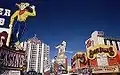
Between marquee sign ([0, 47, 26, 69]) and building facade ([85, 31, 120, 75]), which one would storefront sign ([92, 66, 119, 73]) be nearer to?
building facade ([85, 31, 120, 75])

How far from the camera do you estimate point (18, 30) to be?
38.4 m

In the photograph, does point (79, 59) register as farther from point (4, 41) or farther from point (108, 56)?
point (4, 41)

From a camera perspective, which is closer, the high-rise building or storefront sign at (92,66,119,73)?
storefront sign at (92,66,119,73)

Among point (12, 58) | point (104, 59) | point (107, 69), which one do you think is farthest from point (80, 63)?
point (12, 58)

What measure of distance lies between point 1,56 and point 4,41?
6.07 meters

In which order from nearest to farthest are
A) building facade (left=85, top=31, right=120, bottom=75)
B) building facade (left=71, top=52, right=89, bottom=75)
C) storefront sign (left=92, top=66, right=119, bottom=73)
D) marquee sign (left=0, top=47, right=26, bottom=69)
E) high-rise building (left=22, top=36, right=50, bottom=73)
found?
1. marquee sign (left=0, top=47, right=26, bottom=69)
2. storefront sign (left=92, top=66, right=119, bottom=73)
3. building facade (left=85, top=31, right=120, bottom=75)
4. building facade (left=71, top=52, right=89, bottom=75)
5. high-rise building (left=22, top=36, right=50, bottom=73)

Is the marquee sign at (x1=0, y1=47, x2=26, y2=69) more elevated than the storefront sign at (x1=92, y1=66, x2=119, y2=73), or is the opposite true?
the marquee sign at (x1=0, y1=47, x2=26, y2=69)

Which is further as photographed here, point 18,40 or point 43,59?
point 43,59

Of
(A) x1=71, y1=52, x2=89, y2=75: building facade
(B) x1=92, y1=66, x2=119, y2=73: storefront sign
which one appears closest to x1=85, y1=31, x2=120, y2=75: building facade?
(B) x1=92, y1=66, x2=119, y2=73: storefront sign

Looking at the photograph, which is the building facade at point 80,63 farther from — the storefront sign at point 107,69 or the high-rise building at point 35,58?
the high-rise building at point 35,58

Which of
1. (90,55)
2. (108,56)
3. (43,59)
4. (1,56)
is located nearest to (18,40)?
(1,56)

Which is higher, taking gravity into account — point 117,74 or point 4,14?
point 4,14

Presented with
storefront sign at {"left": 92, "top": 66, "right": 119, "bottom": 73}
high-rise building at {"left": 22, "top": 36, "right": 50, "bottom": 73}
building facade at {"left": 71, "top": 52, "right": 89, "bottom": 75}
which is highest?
high-rise building at {"left": 22, "top": 36, "right": 50, "bottom": 73}

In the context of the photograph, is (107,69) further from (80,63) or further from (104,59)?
(80,63)
